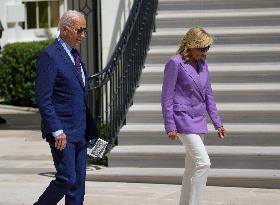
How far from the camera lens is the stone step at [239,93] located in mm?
10195

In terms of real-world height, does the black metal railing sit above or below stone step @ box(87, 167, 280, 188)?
above

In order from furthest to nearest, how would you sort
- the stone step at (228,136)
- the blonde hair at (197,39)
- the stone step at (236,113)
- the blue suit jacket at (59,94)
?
the stone step at (236,113), the stone step at (228,136), the blonde hair at (197,39), the blue suit jacket at (59,94)

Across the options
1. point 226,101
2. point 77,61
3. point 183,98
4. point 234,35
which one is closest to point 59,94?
point 77,61

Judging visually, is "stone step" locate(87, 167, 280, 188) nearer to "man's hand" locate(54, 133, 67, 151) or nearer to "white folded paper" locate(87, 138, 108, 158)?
"white folded paper" locate(87, 138, 108, 158)

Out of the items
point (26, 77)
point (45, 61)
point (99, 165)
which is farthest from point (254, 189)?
point (26, 77)

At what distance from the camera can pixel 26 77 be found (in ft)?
55.2

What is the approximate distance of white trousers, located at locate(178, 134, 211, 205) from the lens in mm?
7238

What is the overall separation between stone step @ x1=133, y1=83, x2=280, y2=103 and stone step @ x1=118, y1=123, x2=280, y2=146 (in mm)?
453

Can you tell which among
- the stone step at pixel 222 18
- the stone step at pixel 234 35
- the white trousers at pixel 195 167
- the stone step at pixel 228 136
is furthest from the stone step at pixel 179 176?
the stone step at pixel 222 18

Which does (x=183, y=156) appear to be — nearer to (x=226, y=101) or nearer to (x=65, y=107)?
(x=226, y=101)

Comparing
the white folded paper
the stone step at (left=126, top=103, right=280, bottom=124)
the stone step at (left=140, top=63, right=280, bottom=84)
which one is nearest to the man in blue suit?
the white folded paper

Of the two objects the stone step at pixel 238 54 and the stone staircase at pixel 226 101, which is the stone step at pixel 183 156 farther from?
the stone step at pixel 238 54

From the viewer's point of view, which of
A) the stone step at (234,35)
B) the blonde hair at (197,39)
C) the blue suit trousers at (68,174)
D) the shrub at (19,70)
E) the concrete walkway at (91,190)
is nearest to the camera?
the blue suit trousers at (68,174)

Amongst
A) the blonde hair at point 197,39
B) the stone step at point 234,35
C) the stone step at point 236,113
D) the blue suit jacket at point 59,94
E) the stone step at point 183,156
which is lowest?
the stone step at point 183,156
